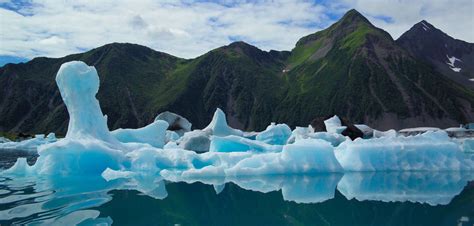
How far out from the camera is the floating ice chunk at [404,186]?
8.41 meters

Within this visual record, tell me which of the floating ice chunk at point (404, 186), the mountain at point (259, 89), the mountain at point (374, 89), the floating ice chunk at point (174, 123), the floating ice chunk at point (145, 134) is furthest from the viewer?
the mountain at point (259, 89)

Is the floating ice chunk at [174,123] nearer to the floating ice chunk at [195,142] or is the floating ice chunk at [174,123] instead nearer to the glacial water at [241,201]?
the floating ice chunk at [195,142]

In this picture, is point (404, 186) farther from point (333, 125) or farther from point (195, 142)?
point (333, 125)

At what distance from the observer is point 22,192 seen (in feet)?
30.1

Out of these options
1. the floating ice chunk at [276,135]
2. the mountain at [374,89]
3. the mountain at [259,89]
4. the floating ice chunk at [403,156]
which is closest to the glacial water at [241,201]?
the floating ice chunk at [403,156]

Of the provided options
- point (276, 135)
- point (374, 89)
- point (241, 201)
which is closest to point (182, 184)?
point (241, 201)

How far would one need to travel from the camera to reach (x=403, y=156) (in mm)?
14008

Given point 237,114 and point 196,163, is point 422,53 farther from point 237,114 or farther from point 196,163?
point 196,163

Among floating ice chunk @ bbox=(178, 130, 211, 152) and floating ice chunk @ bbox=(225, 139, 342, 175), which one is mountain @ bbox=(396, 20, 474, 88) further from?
floating ice chunk @ bbox=(225, 139, 342, 175)

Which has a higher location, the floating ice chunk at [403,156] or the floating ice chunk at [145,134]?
the floating ice chunk at [145,134]

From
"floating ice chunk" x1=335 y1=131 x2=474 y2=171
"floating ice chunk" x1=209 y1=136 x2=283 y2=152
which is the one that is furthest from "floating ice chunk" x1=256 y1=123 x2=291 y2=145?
"floating ice chunk" x1=335 y1=131 x2=474 y2=171

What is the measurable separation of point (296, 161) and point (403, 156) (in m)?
3.83

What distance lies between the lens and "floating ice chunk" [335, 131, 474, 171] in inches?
543

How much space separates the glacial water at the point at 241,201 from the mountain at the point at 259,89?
108299mm
